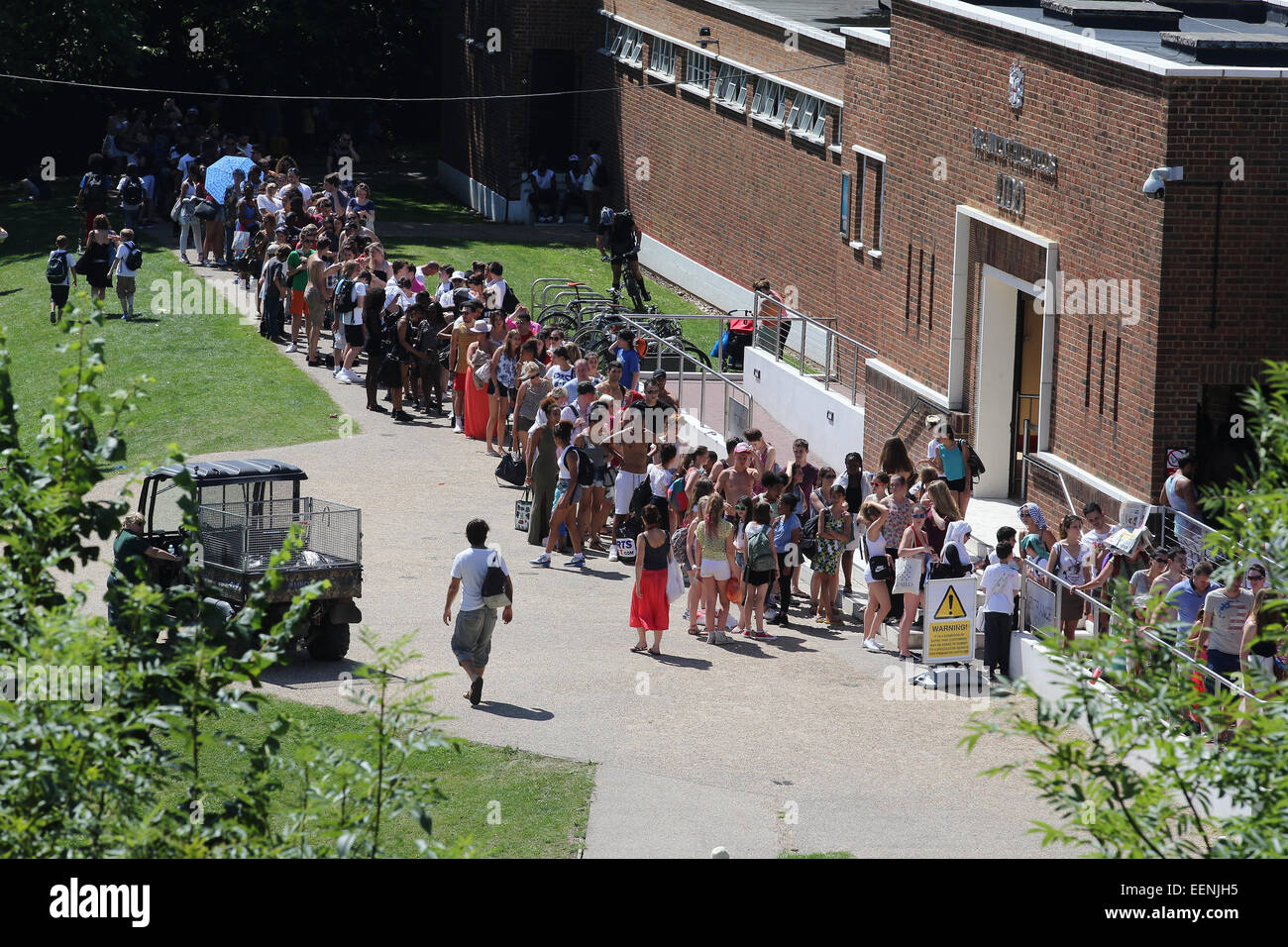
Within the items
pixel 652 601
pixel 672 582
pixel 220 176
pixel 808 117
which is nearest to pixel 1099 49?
pixel 672 582

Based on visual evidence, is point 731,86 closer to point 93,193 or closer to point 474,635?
point 93,193

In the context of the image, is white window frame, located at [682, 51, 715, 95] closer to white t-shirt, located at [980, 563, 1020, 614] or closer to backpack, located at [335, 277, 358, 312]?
backpack, located at [335, 277, 358, 312]

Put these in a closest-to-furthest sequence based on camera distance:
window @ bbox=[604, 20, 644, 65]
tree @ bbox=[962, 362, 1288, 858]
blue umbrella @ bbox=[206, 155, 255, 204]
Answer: tree @ bbox=[962, 362, 1288, 858] → blue umbrella @ bbox=[206, 155, 255, 204] → window @ bbox=[604, 20, 644, 65]

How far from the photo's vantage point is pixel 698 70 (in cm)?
3350

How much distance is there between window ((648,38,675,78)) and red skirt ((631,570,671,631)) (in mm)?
20728

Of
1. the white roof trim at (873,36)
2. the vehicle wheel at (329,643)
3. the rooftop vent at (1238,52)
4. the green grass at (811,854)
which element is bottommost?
the green grass at (811,854)

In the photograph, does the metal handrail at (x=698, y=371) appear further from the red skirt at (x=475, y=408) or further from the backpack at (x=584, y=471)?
the backpack at (x=584, y=471)

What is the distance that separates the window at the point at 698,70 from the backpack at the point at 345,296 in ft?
34.7

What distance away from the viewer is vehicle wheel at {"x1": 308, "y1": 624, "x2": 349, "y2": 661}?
15.0m

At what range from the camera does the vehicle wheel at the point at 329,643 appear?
1499cm

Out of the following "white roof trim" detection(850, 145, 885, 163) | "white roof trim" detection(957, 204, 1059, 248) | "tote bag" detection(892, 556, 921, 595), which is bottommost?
"tote bag" detection(892, 556, 921, 595)

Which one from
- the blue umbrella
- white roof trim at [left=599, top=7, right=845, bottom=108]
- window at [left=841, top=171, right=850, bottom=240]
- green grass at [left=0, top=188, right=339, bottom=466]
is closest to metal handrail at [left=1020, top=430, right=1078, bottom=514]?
window at [left=841, top=171, right=850, bottom=240]

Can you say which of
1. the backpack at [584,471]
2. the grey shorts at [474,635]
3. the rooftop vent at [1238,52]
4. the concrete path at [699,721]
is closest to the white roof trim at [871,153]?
the backpack at [584,471]
